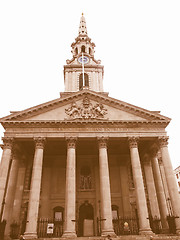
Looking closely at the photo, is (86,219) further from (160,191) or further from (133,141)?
(133,141)

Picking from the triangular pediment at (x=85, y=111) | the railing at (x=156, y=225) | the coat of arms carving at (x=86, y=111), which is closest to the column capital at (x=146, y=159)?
the triangular pediment at (x=85, y=111)

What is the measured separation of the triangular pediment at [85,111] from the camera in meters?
22.6

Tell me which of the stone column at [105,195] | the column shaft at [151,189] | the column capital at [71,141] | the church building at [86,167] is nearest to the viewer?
the stone column at [105,195]

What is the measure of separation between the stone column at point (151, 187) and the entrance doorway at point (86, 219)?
685cm

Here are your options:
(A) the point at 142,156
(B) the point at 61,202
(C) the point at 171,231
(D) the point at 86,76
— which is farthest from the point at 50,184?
(D) the point at 86,76

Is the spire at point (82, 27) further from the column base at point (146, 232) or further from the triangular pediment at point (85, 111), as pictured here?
the column base at point (146, 232)

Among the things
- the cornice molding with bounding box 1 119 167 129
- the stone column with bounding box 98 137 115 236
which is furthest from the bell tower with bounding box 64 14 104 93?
the stone column with bounding box 98 137 115 236

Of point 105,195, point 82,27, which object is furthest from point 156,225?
point 82,27

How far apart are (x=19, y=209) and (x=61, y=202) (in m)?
4.58

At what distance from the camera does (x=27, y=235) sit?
54.9 feet

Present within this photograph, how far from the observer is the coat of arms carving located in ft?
74.9

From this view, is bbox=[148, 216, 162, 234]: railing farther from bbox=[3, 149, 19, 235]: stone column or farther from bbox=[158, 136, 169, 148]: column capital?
bbox=[3, 149, 19, 235]: stone column

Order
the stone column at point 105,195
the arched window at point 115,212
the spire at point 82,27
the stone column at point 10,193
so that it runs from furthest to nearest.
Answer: the spire at point 82,27 < the arched window at point 115,212 < the stone column at point 10,193 < the stone column at point 105,195

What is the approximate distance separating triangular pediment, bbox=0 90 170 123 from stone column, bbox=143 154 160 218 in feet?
19.6
